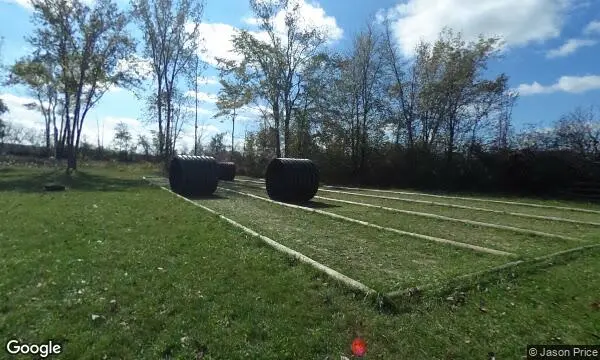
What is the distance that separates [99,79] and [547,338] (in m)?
36.3

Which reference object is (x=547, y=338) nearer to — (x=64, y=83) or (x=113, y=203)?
(x=113, y=203)

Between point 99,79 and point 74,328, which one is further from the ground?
point 99,79

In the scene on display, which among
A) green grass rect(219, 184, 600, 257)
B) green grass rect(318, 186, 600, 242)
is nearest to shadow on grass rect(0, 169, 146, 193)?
green grass rect(219, 184, 600, 257)

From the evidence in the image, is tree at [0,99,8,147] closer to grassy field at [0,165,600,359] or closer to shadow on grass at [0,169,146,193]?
shadow on grass at [0,169,146,193]

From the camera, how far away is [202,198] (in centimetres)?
1574

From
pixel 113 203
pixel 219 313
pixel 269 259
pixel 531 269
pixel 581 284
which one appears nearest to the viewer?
pixel 219 313

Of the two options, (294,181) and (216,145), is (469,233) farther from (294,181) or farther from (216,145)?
(216,145)

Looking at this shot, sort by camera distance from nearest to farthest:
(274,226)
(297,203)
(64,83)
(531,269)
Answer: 1. (531,269)
2. (274,226)
3. (297,203)
4. (64,83)

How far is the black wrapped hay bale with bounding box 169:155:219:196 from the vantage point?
16719mm

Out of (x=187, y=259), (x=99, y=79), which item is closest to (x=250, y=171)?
(x=99, y=79)

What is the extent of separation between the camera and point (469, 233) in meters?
8.57

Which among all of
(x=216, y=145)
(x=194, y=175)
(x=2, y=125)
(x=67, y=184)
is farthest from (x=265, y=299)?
(x=2, y=125)

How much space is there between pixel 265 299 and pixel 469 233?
540 centimetres

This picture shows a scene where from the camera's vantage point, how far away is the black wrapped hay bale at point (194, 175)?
658 inches
